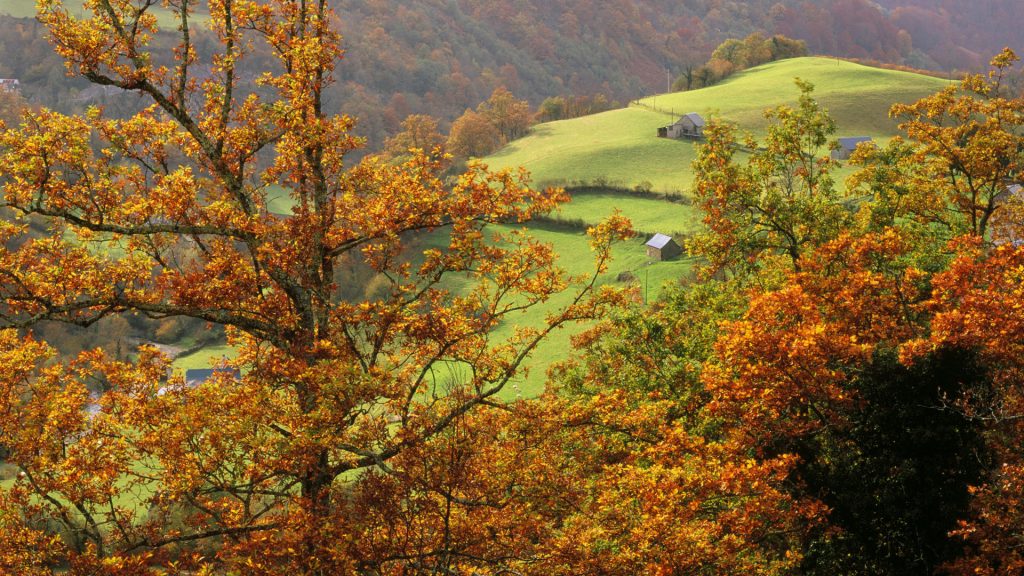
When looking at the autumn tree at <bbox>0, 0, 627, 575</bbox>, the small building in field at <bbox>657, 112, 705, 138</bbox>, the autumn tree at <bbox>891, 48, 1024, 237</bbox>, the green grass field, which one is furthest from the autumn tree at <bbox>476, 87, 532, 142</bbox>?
the autumn tree at <bbox>0, 0, 627, 575</bbox>

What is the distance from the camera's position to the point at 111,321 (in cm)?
8300

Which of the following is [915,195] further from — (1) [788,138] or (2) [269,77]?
(2) [269,77]

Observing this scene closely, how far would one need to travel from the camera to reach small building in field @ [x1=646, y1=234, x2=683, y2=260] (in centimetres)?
6538

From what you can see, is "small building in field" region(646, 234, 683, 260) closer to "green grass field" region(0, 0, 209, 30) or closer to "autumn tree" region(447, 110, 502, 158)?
"autumn tree" region(447, 110, 502, 158)

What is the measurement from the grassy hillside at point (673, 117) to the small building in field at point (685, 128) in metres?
2.17

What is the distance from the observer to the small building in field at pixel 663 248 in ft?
214

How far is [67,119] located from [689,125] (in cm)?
9605

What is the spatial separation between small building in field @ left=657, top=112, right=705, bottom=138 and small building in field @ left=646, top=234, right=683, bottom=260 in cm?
3986

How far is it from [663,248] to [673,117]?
2063 inches

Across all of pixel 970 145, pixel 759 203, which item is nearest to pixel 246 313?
pixel 759 203

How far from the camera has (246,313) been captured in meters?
14.6

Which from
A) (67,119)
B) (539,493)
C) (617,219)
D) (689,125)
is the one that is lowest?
(539,493)

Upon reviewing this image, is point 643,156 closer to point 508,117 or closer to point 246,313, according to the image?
point 508,117

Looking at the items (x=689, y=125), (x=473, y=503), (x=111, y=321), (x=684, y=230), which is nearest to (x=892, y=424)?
(x=473, y=503)
